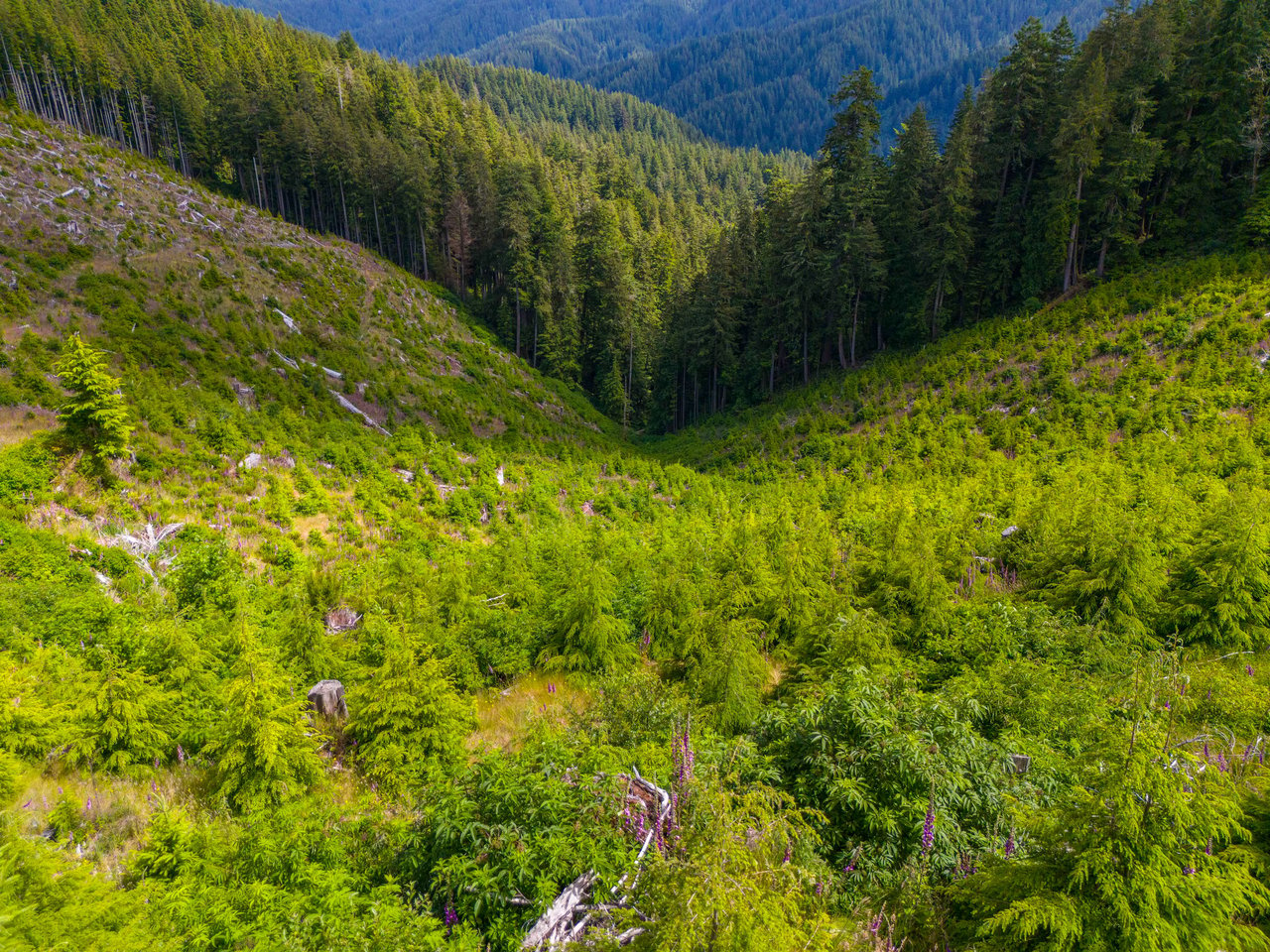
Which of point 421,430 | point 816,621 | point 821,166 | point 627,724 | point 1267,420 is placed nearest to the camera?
point 627,724

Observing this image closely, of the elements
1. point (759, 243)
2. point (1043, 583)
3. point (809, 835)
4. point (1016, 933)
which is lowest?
point (1043, 583)

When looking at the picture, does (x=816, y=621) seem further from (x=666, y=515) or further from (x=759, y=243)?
(x=759, y=243)

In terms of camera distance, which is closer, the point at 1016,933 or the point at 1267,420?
the point at 1016,933

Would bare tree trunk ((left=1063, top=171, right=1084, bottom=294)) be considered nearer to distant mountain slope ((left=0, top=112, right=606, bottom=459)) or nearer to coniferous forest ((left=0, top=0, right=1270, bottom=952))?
coniferous forest ((left=0, top=0, right=1270, bottom=952))

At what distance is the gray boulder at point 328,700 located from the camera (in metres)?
8.02

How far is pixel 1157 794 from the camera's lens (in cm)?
331

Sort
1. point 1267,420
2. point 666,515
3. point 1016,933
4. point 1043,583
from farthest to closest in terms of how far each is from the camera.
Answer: point 666,515, point 1267,420, point 1043,583, point 1016,933

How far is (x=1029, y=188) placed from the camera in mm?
32219

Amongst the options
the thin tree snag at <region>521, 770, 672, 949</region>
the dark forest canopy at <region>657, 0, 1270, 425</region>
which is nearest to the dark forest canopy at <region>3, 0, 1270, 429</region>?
the dark forest canopy at <region>657, 0, 1270, 425</region>

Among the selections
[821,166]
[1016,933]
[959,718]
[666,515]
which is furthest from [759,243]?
[1016,933]

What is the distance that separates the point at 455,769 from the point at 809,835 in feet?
11.5

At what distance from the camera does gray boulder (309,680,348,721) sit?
802cm

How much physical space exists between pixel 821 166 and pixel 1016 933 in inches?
1546

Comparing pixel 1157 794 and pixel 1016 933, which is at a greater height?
pixel 1157 794
